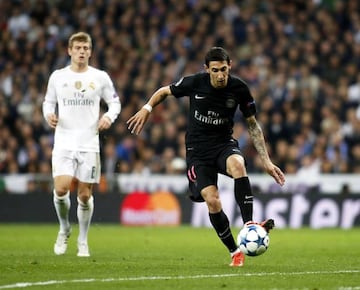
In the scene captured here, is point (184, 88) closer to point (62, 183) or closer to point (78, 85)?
point (78, 85)

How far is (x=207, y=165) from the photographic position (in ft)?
36.9

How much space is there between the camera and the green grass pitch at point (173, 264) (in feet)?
30.6

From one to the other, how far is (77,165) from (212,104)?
2.42 metres

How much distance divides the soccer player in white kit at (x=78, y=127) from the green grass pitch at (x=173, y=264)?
2.35 ft

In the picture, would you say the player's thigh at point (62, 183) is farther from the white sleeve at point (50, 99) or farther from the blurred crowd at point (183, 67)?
the blurred crowd at point (183, 67)

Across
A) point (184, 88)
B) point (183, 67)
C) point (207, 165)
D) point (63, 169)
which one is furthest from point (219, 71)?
point (183, 67)

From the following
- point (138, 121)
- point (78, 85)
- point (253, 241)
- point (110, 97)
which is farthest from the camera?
point (110, 97)

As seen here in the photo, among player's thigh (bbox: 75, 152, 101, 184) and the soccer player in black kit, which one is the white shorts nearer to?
player's thigh (bbox: 75, 152, 101, 184)

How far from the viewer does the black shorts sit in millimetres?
11164

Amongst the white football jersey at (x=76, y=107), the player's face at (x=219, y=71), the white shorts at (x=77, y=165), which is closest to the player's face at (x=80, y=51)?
the white football jersey at (x=76, y=107)

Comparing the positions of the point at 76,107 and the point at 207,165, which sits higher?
the point at 76,107

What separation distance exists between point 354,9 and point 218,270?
58.1 ft

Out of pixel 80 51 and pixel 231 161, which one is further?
pixel 80 51

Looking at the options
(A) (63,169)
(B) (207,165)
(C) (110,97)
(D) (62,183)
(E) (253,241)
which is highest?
(C) (110,97)
